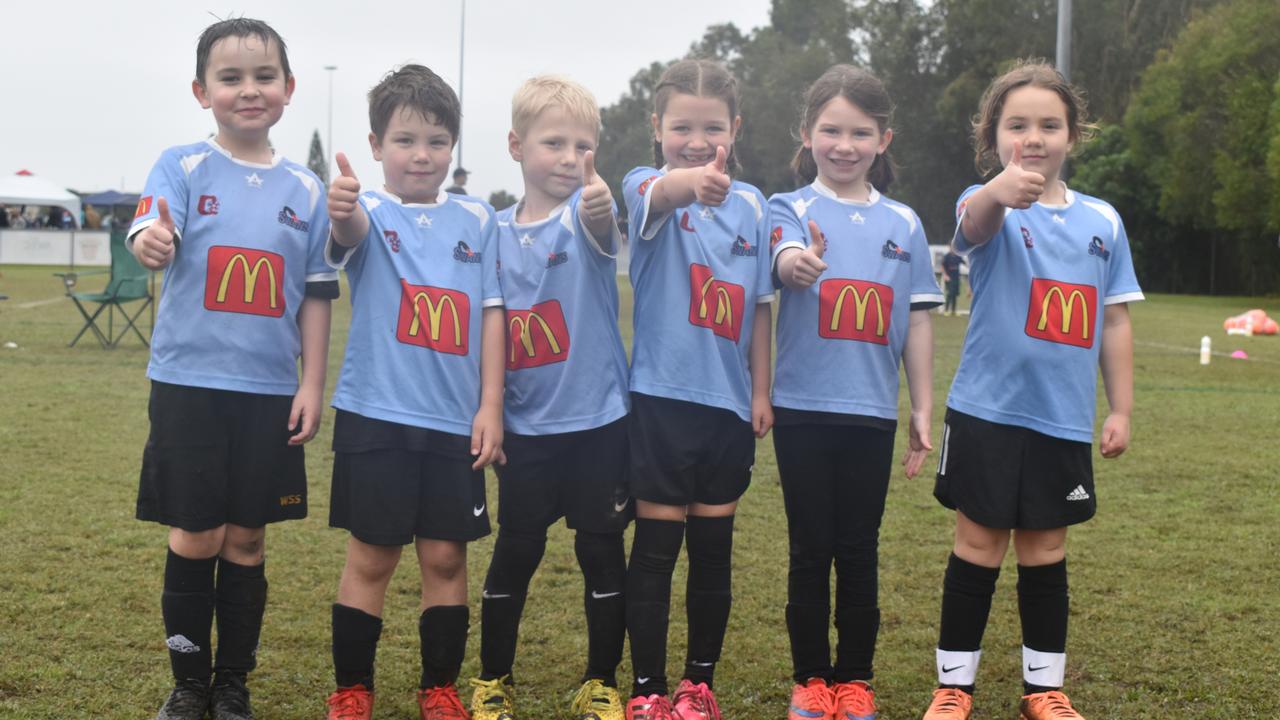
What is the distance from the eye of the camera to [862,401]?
3.37 m

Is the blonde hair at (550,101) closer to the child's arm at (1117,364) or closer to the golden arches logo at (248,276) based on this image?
the golden arches logo at (248,276)

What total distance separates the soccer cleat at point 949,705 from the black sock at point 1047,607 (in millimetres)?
215

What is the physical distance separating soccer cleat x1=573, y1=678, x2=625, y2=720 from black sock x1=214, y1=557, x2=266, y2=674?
0.91 m

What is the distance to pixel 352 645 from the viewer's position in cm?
325

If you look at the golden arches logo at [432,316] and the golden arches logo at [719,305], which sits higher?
the golden arches logo at [719,305]

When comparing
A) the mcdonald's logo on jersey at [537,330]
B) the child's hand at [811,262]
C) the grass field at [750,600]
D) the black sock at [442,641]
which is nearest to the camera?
the child's hand at [811,262]

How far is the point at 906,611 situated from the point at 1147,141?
133ft

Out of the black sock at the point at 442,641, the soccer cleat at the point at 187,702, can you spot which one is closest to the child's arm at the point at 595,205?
the black sock at the point at 442,641

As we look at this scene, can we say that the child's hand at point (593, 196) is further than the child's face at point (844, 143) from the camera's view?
No

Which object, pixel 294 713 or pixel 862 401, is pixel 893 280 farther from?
pixel 294 713

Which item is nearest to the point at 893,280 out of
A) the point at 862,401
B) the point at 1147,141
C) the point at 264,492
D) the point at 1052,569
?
the point at 862,401

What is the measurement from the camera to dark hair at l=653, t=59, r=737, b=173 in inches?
134

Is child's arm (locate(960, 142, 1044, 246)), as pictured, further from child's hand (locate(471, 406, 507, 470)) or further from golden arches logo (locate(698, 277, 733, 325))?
child's hand (locate(471, 406, 507, 470))

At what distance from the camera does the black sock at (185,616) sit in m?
3.26
